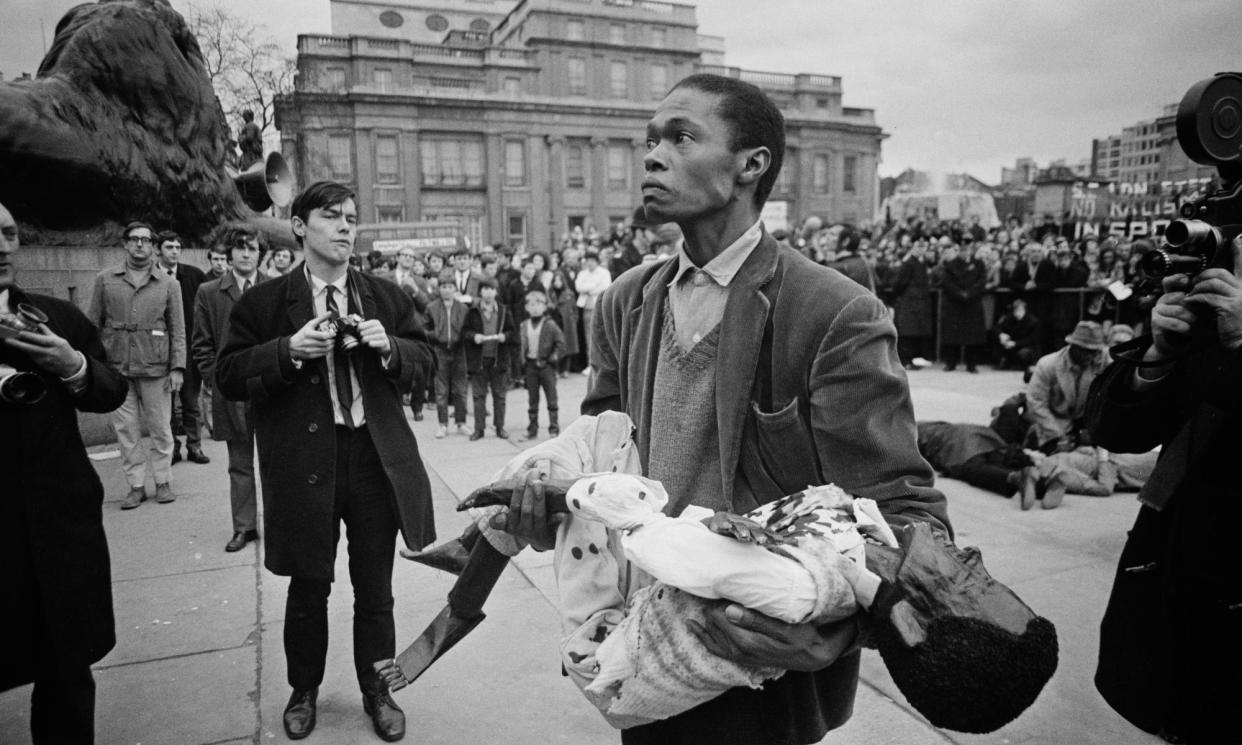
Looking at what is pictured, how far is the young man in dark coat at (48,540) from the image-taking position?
115 inches

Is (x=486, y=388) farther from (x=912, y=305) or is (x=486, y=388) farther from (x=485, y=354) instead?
(x=912, y=305)

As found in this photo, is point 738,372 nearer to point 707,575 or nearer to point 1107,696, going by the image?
point 707,575

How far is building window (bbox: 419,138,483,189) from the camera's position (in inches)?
1832

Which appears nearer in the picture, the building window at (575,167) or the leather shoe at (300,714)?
the leather shoe at (300,714)

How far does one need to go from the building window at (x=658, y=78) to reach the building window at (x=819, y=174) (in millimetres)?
11687

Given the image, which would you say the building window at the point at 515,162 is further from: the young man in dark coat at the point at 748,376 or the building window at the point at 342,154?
the young man in dark coat at the point at 748,376

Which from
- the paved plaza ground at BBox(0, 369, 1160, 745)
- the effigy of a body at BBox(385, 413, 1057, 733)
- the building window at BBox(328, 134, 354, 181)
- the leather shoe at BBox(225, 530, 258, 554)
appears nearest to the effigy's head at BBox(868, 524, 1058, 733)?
the effigy of a body at BBox(385, 413, 1057, 733)

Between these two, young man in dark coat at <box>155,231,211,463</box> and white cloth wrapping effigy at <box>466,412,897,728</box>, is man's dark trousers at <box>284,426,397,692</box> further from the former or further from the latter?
young man in dark coat at <box>155,231,211,463</box>

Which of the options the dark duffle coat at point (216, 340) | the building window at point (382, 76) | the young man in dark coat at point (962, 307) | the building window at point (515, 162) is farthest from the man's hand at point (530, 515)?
the building window at point (382, 76)

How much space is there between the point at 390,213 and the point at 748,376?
1843 inches

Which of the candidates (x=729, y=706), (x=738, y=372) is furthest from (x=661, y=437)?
(x=729, y=706)

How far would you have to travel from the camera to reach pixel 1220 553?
2.36 m

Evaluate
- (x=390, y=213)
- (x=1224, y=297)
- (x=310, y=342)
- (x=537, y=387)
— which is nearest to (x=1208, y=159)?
(x=1224, y=297)

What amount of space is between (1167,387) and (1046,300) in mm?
11954
